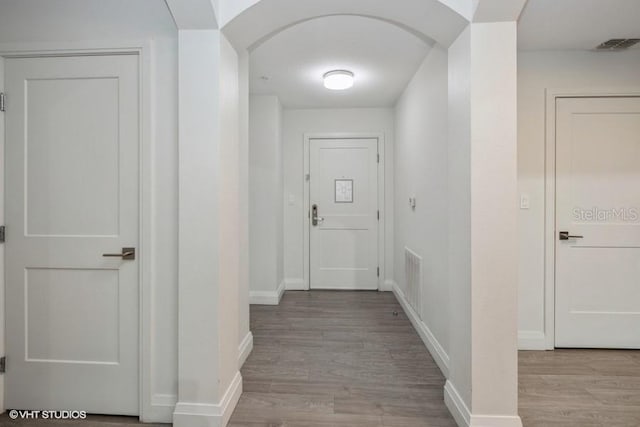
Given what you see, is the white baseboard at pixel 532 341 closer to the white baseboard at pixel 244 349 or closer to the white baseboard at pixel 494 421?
the white baseboard at pixel 494 421

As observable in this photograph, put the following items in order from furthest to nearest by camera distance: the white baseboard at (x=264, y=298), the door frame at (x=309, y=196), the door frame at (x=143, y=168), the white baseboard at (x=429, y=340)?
the door frame at (x=309, y=196), the white baseboard at (x=264, y=298), the white baseboard at (x=429, y=340), the door frame at (x=143, y=168)

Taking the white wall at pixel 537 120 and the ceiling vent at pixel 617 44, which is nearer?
the ceiling vent at pixel 617 44

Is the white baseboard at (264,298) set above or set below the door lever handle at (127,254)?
below

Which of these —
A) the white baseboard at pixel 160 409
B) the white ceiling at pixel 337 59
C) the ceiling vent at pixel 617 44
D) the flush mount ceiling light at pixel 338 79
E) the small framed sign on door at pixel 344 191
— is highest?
the white ceiling at pixel 337 59

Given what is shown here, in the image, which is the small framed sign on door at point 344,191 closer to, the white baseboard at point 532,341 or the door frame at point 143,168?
the white baseboard at point 532,341

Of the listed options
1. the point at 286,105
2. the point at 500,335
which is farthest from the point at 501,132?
the point at 286,105

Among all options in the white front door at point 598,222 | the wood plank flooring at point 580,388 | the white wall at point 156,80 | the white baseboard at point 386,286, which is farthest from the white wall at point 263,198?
the white front door at point 598,222

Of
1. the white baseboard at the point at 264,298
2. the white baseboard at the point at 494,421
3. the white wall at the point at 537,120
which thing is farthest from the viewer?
the white baseboard at the point at 264,298

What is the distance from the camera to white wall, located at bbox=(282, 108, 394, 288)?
4.52 meters

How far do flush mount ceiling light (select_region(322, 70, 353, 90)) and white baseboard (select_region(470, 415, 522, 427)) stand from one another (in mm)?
Result: 2740

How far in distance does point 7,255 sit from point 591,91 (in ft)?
13.6

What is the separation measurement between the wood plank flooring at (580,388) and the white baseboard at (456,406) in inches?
14.5

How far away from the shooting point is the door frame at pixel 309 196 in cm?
452

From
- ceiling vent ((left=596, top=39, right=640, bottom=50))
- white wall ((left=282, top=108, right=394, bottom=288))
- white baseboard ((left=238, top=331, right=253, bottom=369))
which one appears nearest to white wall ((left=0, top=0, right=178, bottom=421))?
white baseboard ((left=238, top=331, right=253, bottom=369))
